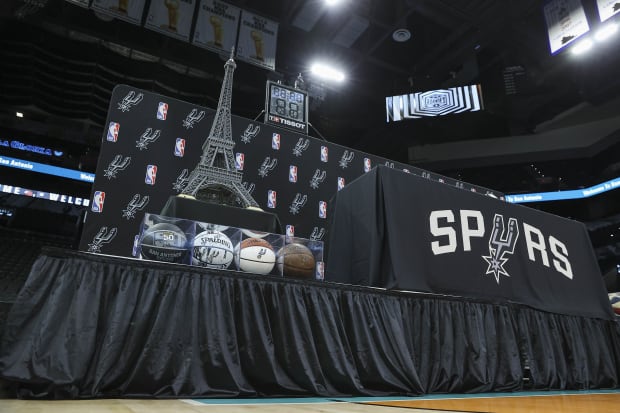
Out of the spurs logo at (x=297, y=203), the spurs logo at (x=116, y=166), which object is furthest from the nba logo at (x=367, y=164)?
the spurs logo at (x=116, y=166)

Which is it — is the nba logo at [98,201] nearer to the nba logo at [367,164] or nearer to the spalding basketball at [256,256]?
the spalding basketball at [256,256]

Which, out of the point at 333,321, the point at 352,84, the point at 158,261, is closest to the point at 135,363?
the point at 158,261

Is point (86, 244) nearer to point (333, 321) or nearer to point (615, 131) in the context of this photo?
point (333, 321)

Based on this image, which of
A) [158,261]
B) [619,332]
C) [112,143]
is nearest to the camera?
[158,261]

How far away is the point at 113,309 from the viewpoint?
5.03 feet

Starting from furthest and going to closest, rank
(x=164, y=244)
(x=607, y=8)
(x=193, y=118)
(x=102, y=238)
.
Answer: (x=607, y=8), (x=193, y=118), (x=102, y=238), (x=164, y=244)

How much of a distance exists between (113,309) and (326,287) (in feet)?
3.17

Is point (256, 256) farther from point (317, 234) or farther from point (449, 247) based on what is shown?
point (317, 234)

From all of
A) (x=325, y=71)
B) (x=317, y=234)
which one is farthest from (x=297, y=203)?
(x=325, y=71)

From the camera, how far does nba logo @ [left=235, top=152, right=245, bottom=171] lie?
16.1 feet

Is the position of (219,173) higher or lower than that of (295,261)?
higher

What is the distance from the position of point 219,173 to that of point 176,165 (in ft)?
2.31

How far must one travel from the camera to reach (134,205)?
4.22m

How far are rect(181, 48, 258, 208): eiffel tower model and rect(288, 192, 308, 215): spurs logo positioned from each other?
79 centimetres
